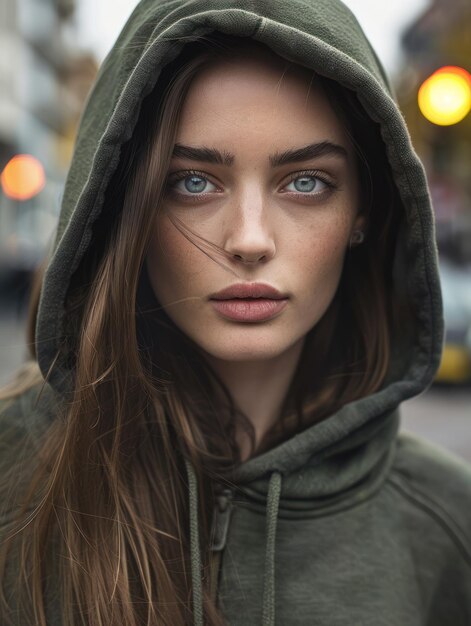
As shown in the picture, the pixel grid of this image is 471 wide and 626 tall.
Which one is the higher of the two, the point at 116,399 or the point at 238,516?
the point at 116,399

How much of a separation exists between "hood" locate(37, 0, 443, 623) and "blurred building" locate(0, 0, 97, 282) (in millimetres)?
14553

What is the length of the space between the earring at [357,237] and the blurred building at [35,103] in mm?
14601

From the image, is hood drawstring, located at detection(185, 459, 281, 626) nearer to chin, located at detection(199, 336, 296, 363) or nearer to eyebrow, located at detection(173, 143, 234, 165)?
chin, located at detection(199, 336, 296, 363)

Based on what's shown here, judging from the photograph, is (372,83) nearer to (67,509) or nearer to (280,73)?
(280,73)

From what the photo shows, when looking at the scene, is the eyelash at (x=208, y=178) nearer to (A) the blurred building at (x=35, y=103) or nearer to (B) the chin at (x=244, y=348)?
(B) the chin at (x=244, y=348)

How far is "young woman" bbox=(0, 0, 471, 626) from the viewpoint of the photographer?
149 cm

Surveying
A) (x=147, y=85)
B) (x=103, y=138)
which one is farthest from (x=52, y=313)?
(x=147, y=85)

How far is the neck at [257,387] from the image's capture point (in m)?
1.74

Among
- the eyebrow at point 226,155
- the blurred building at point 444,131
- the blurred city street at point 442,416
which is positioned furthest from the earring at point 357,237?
the blurred city street at point 442,416

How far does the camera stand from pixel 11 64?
2053 centimetres

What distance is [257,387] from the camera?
1.76 meters

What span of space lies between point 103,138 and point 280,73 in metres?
0.37

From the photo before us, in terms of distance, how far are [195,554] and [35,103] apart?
2507 centimetres

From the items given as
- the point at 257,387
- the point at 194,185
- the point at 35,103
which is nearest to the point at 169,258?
the point at 194,185
